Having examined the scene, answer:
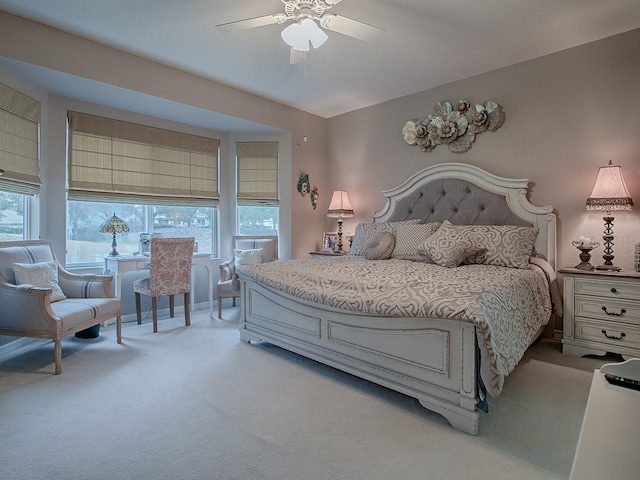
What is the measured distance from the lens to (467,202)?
3580 mm

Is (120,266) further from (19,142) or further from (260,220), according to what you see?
(260,220)

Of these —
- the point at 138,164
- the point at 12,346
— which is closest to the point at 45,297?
the point at 12,346

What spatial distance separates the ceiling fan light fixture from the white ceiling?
1.22 ft

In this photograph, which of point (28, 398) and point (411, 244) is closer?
point (28, 398)

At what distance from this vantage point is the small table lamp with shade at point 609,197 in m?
2.62

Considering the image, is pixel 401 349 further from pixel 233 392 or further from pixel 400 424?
pixel 233 392

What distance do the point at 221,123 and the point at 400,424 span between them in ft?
12.5

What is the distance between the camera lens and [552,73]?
A: 3.14 m

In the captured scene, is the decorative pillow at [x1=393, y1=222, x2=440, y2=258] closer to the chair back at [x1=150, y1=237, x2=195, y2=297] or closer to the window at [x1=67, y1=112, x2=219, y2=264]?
the chair back at [x1=150, y1=237, x2=195, y2=297]

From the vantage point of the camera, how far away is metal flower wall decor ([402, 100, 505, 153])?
3.50 m

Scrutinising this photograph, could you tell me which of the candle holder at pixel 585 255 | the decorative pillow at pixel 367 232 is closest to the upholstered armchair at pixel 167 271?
the decorative pillow at pixel 367 232

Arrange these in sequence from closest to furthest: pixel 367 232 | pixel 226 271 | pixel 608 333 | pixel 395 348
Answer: pixel 395 348 < pixel 608 333 < pixel 367 232 < pixel 226 271

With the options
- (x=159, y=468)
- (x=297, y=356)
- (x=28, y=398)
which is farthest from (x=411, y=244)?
(x=28, y=398)

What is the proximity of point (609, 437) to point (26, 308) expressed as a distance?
3.20 m
